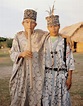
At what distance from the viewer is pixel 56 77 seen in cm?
469

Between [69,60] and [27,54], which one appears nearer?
[27,54]

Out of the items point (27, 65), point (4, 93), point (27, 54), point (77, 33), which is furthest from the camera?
point (77, 33)

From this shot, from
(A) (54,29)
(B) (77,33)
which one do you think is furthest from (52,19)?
(B) (77,33)

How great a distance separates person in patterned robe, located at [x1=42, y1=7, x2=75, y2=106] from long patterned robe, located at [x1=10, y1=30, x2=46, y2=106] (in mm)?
106

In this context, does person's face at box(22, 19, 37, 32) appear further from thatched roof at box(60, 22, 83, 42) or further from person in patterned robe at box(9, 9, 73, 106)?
thatched roof at box(60, 22, 83, 42)

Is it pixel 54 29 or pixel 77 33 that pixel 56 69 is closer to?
pixel 54 29

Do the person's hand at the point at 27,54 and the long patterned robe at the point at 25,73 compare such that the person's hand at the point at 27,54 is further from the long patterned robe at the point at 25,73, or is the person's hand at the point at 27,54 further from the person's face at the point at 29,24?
the person's face at the point at 29,24

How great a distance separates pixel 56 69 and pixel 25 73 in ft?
1.65

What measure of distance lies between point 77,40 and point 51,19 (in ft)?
74.1

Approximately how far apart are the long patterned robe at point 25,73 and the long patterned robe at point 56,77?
4.1 inches

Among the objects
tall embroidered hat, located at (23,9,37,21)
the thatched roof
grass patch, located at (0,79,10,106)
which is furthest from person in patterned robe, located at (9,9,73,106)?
the thatched roof

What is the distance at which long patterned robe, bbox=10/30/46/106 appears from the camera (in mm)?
4754

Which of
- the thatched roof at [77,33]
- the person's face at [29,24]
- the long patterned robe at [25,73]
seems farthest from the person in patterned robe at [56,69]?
the thatched roof at [77,33]

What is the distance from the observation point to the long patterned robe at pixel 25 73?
4754 mm
